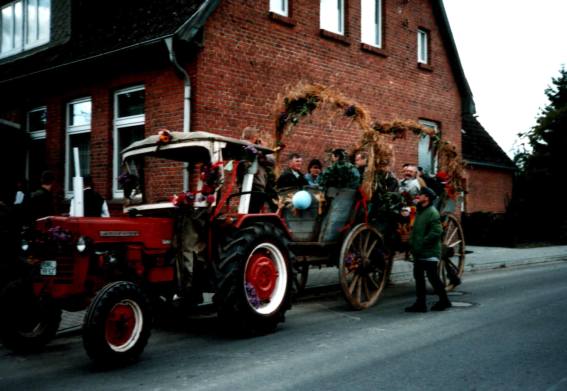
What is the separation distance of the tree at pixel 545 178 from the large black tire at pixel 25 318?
21.2 m

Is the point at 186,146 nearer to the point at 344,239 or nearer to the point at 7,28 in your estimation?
the point at 344,239

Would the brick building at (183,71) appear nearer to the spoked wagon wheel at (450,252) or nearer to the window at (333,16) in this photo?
the window at (333,16)

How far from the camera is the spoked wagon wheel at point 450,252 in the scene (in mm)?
9844

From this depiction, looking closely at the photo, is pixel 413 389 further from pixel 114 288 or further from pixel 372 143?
pixel 372 143

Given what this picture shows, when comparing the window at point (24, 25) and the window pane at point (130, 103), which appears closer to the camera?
the window pane at point (130, 103)

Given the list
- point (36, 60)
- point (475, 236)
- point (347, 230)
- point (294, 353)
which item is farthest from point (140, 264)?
point (475, 236)

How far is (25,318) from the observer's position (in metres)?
6.20

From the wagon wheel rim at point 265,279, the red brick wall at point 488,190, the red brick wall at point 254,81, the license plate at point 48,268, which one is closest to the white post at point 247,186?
the wagon wheel rim at point 265,279

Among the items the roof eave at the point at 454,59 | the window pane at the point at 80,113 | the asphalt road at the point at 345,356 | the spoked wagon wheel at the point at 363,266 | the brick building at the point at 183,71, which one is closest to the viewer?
the asphalt road at the point at 345,356

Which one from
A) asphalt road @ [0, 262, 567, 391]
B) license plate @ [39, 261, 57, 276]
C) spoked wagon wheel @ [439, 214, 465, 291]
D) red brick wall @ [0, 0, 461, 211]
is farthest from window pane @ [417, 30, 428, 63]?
license plate @ [39, 261, 57, 276]

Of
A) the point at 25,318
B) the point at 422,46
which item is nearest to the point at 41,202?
the point at 25,318

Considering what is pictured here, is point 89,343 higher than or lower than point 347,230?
lower

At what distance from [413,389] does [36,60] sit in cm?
1234

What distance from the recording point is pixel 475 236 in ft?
72.7
